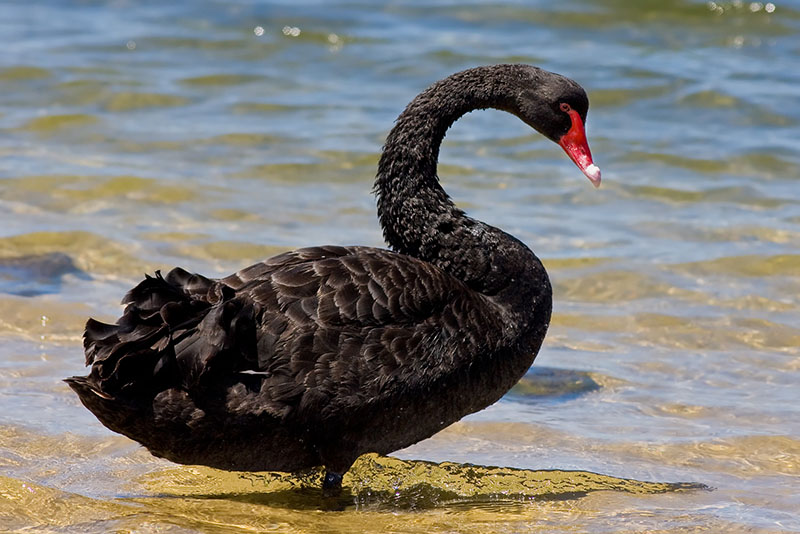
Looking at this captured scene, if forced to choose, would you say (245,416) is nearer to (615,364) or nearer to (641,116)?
(615,364)

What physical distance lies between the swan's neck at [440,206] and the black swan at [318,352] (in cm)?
1

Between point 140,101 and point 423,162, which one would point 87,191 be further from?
point 423,162

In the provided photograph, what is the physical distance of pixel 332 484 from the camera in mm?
4875

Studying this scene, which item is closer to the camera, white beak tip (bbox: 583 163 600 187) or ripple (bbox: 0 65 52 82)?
white beak tip (bbox: 583 163 600 187)

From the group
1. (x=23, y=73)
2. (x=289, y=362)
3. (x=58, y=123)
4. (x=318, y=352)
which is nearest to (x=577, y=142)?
(x=318, y=352)

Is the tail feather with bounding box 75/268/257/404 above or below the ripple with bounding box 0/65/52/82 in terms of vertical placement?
below

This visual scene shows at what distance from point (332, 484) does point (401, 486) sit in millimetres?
388

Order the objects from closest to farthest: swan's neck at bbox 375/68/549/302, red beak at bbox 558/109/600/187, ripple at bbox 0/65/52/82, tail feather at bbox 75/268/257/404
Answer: tail feather at bbox 75/268/257/404 < swan's neck at bbox 375/68/549/302 < red beak at bbox 558/109/600/187 < ripple at bbox 0/65/52/82

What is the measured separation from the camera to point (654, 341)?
7070mm

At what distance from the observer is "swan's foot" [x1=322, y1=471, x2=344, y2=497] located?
4.85 meters

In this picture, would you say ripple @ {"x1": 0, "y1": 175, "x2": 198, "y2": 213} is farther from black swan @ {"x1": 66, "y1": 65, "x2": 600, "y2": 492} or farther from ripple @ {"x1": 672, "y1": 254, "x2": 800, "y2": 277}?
black swan @ {"x1": 66, "y1": 65, "x2": 600, "y2": 492}

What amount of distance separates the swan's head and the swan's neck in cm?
10

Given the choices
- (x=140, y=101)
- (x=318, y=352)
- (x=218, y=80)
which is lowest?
(x=318, y=352)

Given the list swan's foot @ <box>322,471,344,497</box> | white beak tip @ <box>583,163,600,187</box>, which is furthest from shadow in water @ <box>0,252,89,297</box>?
white beak tip @ <box>583,163,600,187</box>
